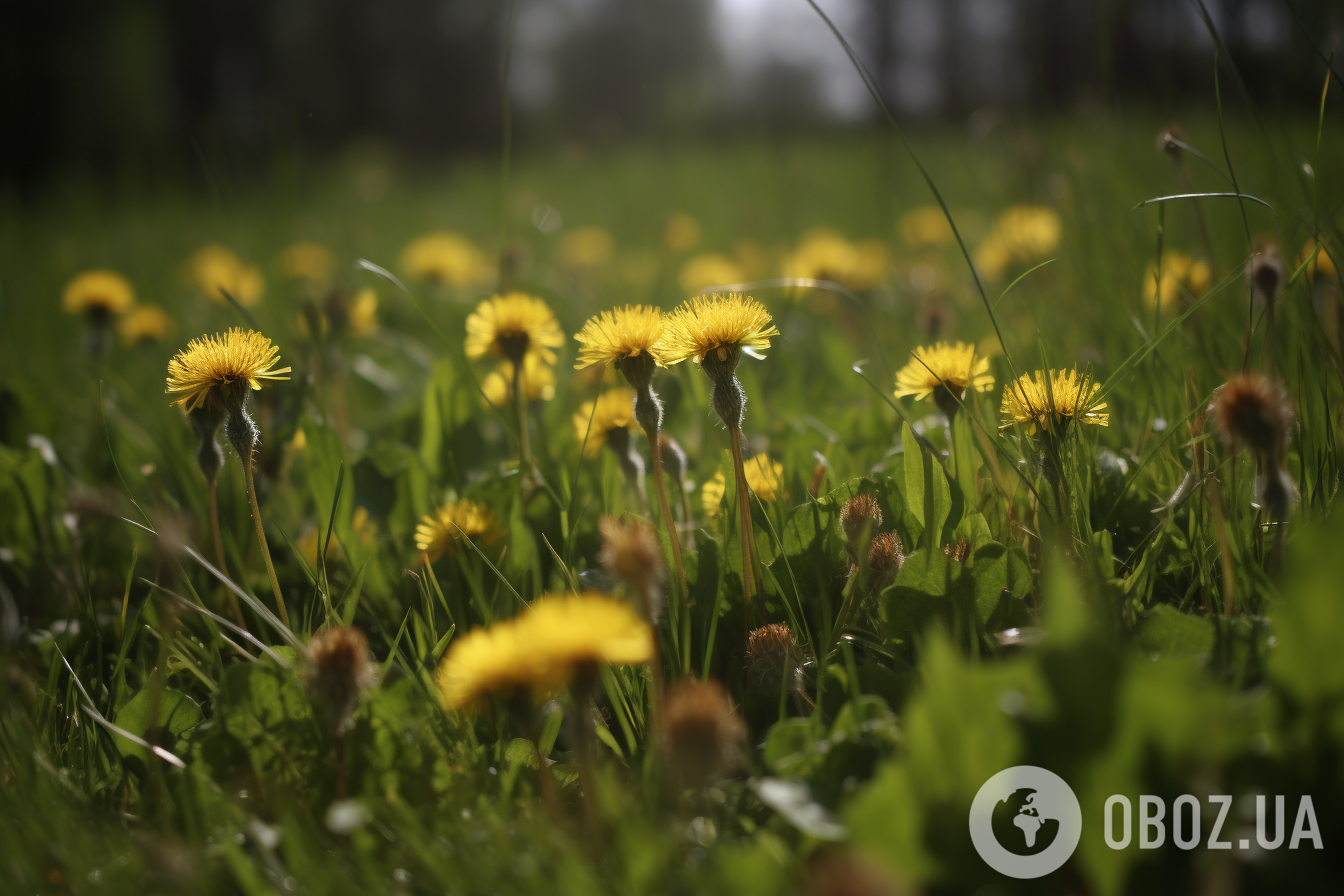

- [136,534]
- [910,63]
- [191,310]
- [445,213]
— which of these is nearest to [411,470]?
[136,534]

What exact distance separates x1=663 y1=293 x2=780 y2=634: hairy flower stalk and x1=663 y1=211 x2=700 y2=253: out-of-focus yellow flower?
171 cm

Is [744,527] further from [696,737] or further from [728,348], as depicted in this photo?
[696,737]

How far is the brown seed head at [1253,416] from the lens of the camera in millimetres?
662

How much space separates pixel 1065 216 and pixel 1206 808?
1638mm

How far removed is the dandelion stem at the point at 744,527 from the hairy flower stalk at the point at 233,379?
0.49 metres

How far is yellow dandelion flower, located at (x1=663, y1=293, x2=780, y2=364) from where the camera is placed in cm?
85

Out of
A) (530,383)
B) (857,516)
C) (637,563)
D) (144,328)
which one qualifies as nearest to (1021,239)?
(530,383)

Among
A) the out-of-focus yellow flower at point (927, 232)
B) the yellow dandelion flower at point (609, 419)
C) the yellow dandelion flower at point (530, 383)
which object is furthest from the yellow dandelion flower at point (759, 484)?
the out-of-focus yellow flower at point (927, 232)

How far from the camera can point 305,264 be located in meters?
2.74

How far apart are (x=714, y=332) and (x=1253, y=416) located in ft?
1.57

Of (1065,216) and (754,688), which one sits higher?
(1065,216)

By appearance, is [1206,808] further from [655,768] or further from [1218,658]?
[655,768]

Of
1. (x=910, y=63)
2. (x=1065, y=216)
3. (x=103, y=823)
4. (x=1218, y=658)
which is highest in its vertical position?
(x=910, y=63)

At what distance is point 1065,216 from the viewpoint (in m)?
1.85
